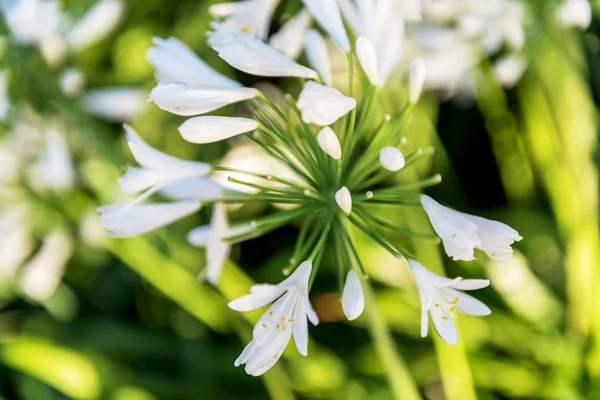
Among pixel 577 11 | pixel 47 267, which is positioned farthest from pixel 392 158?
pixel 47 267

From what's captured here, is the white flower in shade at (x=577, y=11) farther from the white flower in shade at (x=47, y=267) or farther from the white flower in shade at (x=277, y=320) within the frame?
the white flower in shade at (x=47, y=267)

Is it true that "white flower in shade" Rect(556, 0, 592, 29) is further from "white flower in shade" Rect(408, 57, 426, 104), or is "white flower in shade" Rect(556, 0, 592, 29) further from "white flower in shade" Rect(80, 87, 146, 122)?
"white flower in shade" Rect(80, 87, 146, 122)

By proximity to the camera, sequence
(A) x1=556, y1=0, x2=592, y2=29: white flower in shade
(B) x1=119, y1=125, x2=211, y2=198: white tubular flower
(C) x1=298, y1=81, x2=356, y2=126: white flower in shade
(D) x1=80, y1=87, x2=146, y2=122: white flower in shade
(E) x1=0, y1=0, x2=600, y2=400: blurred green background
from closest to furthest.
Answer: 1. (C) x1=298, y1=81, x2=356, y2=126: white flower in shade
2. (B) x1=119, y1=125, x2=211, y2=198: white tubular flower
3. (A) x1=556, y1=0, x2=592, y2=29: white flower in shade
4. (E) x1=0, y1=0, x2=600, y2=400: blurred green background
5. (D) x1=80, y1=87, x2=146, y2=122: white flower in shade

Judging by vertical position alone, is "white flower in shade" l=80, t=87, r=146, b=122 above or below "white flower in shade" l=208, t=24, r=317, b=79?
below

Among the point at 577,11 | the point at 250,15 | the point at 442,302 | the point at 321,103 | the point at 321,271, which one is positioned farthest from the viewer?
the point at 321,271

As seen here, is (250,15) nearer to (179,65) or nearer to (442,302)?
(179,65)

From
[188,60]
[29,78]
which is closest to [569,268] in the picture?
[188,60]

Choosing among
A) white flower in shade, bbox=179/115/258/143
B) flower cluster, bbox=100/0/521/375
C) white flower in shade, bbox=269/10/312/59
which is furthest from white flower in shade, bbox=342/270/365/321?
white flower in shade, bbox=269/10/312/59

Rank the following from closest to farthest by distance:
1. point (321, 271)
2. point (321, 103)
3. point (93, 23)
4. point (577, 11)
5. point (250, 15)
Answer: point (321, 103), point (250, 15), point (577, 11), point (93, 23), point (321, 271)
